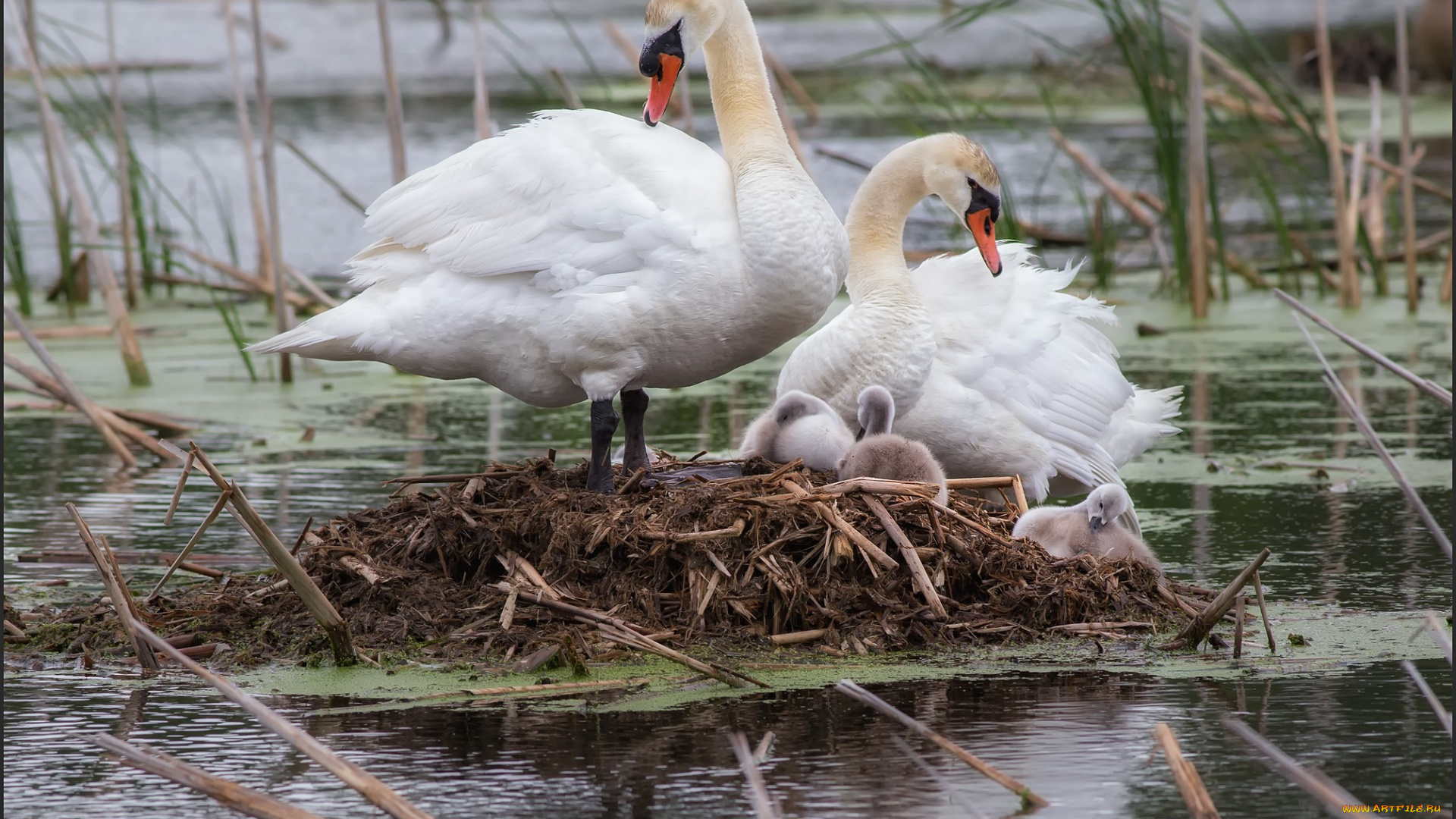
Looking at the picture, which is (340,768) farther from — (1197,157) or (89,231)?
(1197,157)

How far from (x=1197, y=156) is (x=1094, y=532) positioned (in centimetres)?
463

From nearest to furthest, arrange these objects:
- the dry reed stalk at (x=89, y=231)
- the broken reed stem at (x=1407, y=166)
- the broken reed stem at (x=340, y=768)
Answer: the broken reed stem at (x=340, y=768)
the dry reed stalk at (x=89, y=231)
the broken reed stem at (x=1407, y=166)

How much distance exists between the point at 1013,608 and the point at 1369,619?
0.86 m

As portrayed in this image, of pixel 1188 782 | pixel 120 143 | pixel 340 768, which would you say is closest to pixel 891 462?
pixel 1188 782

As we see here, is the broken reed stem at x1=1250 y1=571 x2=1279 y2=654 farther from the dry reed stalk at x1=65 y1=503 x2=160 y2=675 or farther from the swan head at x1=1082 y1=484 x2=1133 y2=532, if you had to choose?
the dry reed stalk at x1=65 y1=503 x2=160 y2=675

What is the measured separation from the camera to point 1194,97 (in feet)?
29.5

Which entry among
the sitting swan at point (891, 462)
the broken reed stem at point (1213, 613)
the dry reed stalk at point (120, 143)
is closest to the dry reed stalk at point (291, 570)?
the sitting swan at point (891, 462)

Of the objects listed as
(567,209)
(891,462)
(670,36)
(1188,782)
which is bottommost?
(1188,782)

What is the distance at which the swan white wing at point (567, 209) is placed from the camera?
4734 millimetres

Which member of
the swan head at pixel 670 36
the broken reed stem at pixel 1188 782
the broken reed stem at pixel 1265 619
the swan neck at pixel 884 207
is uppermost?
the swan head at pixel 670 36

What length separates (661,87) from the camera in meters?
5.23

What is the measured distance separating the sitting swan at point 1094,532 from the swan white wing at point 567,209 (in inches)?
45.5

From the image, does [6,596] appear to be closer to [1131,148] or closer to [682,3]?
[682,3]

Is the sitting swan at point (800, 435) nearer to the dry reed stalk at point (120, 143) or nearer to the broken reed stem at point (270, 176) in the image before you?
the broken reed stem at point (270, 176)
